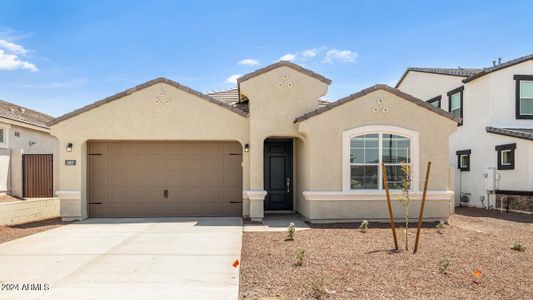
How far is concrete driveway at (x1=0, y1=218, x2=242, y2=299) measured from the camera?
6215 mm

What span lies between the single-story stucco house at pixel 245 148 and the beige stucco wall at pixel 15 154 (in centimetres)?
222

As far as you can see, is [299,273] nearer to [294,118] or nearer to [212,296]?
[212,296]

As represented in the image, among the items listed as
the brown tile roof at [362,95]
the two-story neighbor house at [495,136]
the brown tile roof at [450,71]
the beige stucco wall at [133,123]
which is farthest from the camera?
the brown tile roof at [450,71]

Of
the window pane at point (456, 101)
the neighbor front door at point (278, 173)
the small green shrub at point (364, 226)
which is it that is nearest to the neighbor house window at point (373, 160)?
the small green shrub at point (364, 226)

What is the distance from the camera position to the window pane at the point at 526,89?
1792cm

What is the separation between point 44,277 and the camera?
6.86m

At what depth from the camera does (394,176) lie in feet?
41.3

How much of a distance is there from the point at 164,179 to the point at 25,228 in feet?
13.2

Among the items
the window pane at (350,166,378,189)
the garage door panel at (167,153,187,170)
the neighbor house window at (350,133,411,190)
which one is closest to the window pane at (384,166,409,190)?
the neighbor house window at (350,133,411,190)

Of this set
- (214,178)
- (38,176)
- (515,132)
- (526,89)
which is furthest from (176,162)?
(526,89)

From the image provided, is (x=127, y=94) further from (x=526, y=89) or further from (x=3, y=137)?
(x=526, y=89)

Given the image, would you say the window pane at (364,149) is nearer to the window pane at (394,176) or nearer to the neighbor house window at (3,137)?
the window pane at (394,176)

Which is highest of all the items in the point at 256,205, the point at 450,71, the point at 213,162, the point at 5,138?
the point at 450,71

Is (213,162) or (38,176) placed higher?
(213,162)
